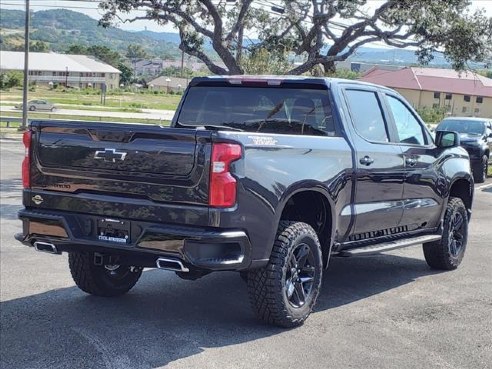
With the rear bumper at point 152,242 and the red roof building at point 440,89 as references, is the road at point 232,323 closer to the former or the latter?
the rear bumper at point 152,242

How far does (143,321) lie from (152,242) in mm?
979

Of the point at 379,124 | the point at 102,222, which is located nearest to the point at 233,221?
the point at 102,222

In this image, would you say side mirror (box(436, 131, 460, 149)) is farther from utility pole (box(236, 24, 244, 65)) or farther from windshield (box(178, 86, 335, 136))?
utility pole (box(236, 24, 244, 65))

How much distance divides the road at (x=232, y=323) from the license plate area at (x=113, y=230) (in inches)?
28.7

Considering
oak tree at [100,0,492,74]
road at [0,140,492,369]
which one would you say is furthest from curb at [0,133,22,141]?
road at [0,140,492,369]

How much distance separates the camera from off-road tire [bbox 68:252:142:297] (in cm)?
658

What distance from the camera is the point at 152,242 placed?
5352 millimetres

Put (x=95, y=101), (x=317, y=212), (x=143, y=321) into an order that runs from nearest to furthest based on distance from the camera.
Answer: (x=143, y=321)
(x=317, y=212)
(x=95, y=101)

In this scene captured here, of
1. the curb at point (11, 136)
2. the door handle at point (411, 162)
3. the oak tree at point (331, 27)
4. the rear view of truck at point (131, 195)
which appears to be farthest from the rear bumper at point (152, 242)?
the curb at point (11, 136)

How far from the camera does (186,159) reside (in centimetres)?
523

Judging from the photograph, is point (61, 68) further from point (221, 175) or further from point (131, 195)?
point (221, 175)

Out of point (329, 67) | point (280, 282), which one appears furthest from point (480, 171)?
point (280, 282)

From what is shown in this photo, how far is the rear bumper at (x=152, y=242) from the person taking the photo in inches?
205

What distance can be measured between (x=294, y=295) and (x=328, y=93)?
1.84 metres
